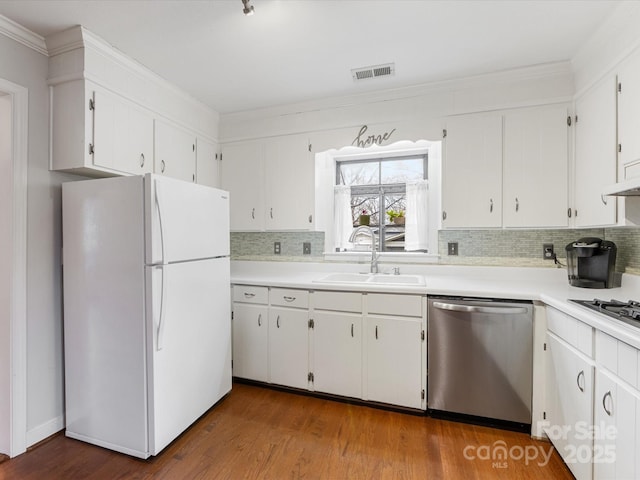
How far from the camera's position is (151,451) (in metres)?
1.77

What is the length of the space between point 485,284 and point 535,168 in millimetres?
917

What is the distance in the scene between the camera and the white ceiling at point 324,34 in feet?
5.55

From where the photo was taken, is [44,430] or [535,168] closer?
[44,430]

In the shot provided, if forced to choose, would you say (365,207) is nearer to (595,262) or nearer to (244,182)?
(244,182)

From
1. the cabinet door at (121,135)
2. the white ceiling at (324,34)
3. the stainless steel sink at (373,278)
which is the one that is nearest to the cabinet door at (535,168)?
the white ceiling at (324,34)

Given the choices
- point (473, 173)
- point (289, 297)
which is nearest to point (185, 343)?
point (289, 297)

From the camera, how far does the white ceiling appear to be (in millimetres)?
1691

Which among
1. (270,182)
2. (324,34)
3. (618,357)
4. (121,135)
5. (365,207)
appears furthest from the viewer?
(365,207)

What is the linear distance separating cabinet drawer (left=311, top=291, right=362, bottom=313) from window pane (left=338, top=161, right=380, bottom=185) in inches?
49.4

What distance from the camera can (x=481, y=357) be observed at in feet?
6.69

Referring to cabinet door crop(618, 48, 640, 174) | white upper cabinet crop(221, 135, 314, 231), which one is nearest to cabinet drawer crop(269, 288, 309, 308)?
white upper cabinet crop(221, 135, 314, 231)

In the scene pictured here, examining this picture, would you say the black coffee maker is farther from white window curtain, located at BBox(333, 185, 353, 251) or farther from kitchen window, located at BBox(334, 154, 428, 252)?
white window curtain, located at BBox(333, 185, 353, 251)

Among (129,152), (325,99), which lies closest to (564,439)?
(325,99)

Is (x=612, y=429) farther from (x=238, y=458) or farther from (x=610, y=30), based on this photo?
(x=610, y=30)
